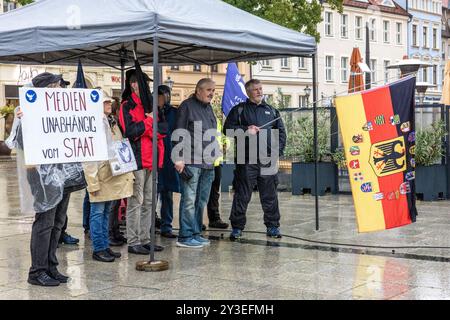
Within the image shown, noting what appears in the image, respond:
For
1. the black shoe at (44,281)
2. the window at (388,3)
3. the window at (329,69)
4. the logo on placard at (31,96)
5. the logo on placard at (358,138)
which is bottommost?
the black shoe at (44,281)

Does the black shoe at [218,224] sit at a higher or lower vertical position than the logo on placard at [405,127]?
lower

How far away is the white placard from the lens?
6066 millimetres

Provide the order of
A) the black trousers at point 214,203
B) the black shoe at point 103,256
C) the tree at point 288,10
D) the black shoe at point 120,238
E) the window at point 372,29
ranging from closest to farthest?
the black shoe at point 103,256, the black shoe at point 120,238, the black trousers at point 214,203, the tree at point 288,10, the window at point 372,29

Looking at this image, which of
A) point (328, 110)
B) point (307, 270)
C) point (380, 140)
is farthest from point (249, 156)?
point (328, 110)

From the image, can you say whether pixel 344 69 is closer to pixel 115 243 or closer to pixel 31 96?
pixel 115 243

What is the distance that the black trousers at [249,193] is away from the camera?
862cm

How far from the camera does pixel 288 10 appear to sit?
21234mm

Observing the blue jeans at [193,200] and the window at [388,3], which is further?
the window at [388,3]

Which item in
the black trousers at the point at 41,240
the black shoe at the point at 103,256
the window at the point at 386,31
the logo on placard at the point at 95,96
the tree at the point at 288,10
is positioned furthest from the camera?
the window at the point at 386,31

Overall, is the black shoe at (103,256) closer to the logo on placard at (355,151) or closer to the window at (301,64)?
the logo on placard at (355,151)

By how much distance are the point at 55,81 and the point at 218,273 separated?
2.40m

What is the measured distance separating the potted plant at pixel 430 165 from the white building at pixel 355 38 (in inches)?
1377

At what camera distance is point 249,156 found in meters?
8.62

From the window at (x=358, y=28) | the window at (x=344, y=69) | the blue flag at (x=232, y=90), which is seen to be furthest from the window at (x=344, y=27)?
the blue flag at (x=232, y=90)
